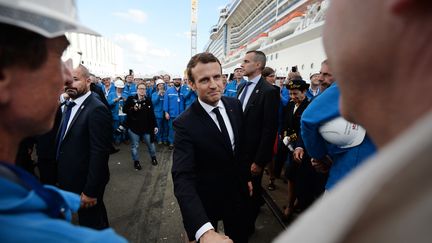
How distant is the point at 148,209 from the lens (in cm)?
394

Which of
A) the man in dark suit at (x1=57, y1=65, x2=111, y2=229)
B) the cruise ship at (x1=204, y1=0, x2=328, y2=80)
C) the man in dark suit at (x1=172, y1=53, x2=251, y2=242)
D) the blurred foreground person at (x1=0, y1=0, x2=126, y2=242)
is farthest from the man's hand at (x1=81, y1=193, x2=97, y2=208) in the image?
the cruise ship at (x1=204, y1=0, x2=328, y2=80)

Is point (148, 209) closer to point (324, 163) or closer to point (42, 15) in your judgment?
point (324, 163)

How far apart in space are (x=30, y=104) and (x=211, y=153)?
4.63 ft

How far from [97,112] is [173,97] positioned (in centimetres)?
553

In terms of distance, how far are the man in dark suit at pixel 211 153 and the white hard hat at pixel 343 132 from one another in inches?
29.9

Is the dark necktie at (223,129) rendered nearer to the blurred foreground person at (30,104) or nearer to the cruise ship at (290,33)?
the blurred foreground person at (30,104)

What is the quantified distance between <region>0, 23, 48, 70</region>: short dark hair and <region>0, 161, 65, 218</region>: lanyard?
0.72ft

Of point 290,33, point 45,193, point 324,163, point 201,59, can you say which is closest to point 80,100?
point 201,59

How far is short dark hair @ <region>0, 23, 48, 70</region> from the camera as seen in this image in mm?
513

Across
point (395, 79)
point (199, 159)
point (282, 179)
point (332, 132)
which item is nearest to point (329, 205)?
point (395, 79)

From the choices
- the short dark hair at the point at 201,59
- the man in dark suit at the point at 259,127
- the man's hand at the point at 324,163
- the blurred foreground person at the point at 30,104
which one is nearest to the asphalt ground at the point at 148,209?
the man in dark suit at the point at 259,127

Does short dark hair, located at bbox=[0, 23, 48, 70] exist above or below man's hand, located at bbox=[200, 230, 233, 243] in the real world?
above

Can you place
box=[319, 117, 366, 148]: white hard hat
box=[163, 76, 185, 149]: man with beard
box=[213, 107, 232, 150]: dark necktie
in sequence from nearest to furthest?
box=[319, 117, 366, 148]: white hard hat → box=[213, 107, 232, 150]: dark necktie → box=[163, 76, 185, 149]: man with beard

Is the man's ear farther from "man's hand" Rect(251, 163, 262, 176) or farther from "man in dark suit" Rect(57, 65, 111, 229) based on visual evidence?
"man's hand" Rect(251, 163, 262, 176)
